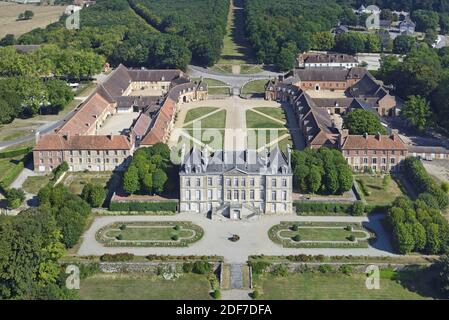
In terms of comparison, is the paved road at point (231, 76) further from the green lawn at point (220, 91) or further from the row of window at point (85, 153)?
the row of window at point (85, 153)

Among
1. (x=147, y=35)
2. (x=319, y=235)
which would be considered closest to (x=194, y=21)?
(x=147, y=35)

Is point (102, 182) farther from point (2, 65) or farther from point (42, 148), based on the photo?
point (2, 65)

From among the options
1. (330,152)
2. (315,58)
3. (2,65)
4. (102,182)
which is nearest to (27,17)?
(2,65)

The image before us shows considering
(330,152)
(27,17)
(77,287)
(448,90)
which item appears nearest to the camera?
(77,287)

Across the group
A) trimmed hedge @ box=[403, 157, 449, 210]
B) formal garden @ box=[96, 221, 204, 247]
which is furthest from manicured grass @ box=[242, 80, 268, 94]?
formal garden @ box=[96, 221, 204, 247]

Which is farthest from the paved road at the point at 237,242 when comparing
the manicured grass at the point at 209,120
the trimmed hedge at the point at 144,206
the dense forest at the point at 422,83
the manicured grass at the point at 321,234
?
the dense forest at the point at 422,83

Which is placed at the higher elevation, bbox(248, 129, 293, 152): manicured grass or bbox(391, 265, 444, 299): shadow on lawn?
bbox(248, 129, 293, 152): manicured grass

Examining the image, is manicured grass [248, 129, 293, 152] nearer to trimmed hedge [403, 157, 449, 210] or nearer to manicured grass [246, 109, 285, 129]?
manicured grass [246, 109, 285, 129]
